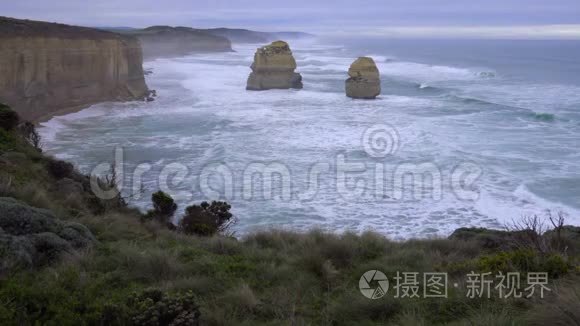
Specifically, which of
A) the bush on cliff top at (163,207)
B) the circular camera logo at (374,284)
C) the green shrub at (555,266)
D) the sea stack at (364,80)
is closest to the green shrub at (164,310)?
the circular camera logo at (374,284)

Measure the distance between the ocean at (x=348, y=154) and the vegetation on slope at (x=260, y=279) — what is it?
4020 mm

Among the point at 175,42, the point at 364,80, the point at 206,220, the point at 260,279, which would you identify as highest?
the point at 175,42

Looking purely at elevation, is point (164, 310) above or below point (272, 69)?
below

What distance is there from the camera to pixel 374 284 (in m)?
5.35

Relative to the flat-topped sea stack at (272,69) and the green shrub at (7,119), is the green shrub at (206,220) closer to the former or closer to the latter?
the green shrub at (7,119)

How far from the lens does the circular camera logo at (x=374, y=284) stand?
16.0ft

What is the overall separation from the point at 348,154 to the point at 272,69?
2246 centimetres

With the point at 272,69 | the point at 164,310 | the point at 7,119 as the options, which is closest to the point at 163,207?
the point at 7,119

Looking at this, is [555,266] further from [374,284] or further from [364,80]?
[364,80]

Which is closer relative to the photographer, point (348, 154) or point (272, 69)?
point (348, 154)

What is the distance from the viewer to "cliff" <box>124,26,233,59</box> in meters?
88.1

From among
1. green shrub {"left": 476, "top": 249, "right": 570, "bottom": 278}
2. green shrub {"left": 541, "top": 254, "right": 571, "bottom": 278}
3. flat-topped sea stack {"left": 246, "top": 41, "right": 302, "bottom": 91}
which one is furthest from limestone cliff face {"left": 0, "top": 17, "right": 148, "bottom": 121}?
green shrub {"left": 541, "top": 254, "right": 571, "bottom": 278}

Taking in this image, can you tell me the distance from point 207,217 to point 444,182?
8.11 m

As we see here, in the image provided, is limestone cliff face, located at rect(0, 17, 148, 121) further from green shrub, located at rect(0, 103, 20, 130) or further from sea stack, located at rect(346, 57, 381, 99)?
sea stack, located at rect(346, 57, 381, 99)
